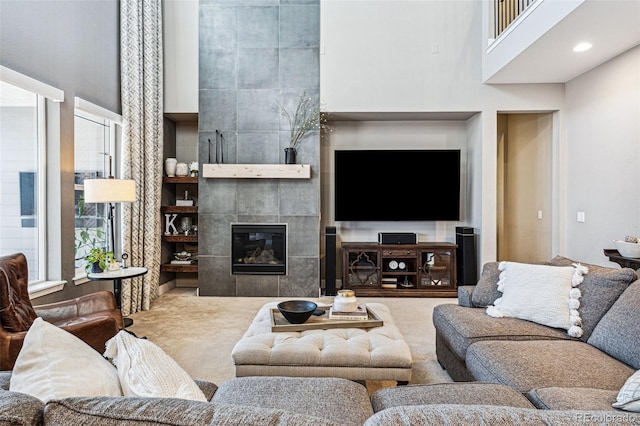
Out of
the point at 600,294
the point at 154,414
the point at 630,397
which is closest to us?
the point at 154,414

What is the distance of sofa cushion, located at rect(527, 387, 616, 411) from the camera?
1433 mm

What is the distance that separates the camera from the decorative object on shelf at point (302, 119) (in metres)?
5.11

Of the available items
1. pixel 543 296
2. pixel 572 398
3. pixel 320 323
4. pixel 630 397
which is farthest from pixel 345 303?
pixel 630 397

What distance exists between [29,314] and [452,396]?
2503 mm

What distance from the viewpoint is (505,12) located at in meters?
4.71

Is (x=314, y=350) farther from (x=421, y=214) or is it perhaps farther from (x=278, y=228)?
(x=421, y=214)

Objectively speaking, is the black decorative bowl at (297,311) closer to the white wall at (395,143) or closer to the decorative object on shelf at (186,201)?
the white wall at (395,143)

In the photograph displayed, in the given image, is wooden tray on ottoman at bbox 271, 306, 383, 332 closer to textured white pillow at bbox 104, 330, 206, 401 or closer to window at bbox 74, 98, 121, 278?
textured white pillow at bbox 104, 330, 206, 401

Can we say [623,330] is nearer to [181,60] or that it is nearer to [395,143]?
[395,143]

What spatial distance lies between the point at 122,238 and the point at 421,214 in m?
3.58

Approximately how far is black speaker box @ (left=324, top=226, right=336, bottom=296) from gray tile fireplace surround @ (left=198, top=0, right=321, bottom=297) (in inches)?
5.2

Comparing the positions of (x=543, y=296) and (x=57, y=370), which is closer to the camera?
(x=57, y=370)

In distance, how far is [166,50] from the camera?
17.3 feet

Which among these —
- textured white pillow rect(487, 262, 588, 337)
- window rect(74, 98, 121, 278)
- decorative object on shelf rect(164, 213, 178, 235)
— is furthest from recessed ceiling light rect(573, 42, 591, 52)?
decorative object on shelf rect(164, 213, 178, 235)
